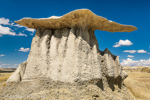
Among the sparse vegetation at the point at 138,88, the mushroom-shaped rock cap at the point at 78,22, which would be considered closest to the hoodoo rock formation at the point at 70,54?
the mushroom-shaped rock cap at the point at 78,22

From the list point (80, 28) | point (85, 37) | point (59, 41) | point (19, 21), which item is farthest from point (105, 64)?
point (19, 21)

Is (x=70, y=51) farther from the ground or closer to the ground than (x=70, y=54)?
farther from the ground

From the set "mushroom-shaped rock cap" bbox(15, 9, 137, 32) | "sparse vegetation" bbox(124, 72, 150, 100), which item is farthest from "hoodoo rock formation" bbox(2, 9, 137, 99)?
"sparse vegetation" bbox(124, 72, 150, 100)

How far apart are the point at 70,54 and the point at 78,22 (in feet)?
6.59

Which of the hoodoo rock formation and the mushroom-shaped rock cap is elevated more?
the mushroom-shaped rock cap

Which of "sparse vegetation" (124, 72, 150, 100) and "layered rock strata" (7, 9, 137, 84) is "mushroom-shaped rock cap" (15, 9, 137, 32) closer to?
"layered rock strata" (7, 9, 137, 84)

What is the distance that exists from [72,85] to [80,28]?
3228mm

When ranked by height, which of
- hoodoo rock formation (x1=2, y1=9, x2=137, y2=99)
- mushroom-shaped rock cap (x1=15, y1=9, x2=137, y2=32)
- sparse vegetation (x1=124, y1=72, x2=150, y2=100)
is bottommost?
sparse vegetation (x1=124, y1=72, x2=150, y2=100)

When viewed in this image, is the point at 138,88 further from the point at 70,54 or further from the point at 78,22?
the point at 78,22

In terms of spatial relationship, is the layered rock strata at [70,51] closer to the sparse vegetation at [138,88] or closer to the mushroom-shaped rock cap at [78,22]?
the mushroom-shaped rock cap at [78,22]

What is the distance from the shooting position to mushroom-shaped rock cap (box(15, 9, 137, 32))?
569 cm

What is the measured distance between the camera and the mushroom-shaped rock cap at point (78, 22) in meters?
5.69

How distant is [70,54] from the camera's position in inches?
213

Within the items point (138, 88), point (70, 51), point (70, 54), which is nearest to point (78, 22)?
point (70, 51)
